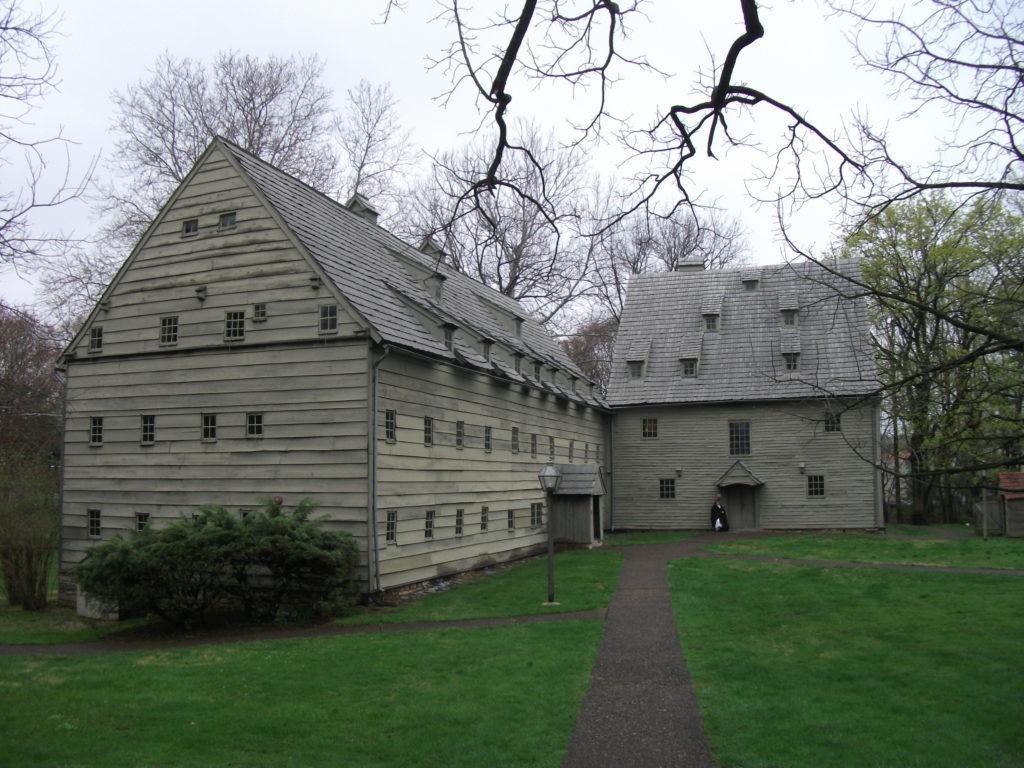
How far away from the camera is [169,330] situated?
21.5m

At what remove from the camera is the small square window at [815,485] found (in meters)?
34.4

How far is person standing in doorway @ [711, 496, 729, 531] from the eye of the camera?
34906mm

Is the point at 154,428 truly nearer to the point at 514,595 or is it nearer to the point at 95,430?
the point at 95,430

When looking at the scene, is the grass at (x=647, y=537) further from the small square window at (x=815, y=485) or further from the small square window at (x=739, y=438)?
the small square window at (x=815, y=485)

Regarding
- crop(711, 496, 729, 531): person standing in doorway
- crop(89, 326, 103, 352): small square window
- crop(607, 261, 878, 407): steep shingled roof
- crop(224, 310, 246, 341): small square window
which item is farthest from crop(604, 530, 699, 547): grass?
crop(89, 326, 103, 352): small square window

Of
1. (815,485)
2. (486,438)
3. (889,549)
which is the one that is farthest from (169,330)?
(815,485)

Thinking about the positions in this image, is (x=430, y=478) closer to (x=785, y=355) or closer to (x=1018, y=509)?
(x=785, y=355)

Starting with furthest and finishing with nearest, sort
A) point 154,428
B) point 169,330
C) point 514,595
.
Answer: point 169,330
point 154,428
point 514,595

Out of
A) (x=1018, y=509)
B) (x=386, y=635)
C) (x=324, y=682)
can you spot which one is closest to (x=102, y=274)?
(x=386, y=635)

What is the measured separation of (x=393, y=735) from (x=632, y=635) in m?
6.08

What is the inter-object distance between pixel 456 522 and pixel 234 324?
764cm

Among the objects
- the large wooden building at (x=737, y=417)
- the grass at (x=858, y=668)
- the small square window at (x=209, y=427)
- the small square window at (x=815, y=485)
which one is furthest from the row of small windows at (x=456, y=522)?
the small square window at (x=815, y=485)

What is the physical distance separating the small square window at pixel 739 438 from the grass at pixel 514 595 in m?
12.7

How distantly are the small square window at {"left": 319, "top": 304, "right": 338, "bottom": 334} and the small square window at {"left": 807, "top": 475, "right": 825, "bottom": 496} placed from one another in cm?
2268
